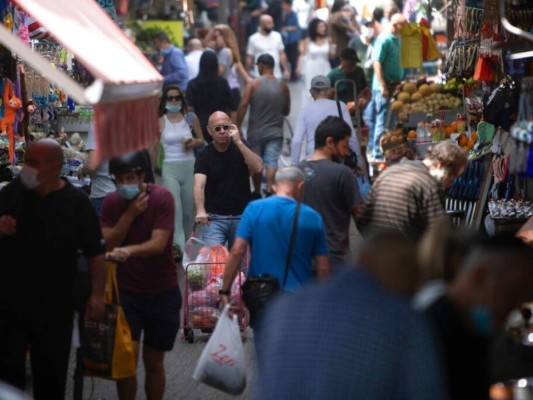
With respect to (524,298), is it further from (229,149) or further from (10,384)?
(229,149)

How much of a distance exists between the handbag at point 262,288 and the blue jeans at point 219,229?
298cm

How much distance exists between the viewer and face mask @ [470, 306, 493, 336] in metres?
5.02

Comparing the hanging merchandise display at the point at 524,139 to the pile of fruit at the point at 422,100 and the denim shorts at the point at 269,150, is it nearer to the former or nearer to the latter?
the pile of fruit at the point at 422,100

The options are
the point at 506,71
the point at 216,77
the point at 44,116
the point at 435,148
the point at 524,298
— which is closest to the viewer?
the point at 524,298

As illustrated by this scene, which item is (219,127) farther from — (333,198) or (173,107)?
(173,107)

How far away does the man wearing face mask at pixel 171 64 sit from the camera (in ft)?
70.5

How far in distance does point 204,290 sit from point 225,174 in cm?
108

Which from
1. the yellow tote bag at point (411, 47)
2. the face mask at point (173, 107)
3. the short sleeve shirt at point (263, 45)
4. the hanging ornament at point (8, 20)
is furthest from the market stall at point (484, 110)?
the short sleeve shirt at point (263, 45)

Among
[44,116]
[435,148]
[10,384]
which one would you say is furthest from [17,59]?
[10,384]

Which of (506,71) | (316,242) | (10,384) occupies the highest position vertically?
(506,71)

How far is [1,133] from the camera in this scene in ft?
37.1

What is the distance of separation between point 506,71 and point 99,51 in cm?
516

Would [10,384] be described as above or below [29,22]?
below

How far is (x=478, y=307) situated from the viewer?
16.5 feet
